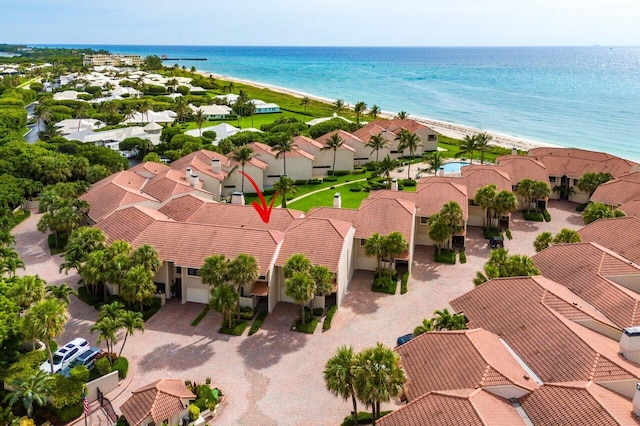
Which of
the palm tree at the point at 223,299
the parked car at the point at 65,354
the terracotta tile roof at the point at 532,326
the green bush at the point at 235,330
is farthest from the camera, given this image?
the green bush at the point at 235,330

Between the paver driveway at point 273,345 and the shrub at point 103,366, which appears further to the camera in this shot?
the shrub at point 103,366

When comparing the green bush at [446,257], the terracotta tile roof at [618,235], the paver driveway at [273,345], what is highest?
the terracotta tile roof at [618,235]

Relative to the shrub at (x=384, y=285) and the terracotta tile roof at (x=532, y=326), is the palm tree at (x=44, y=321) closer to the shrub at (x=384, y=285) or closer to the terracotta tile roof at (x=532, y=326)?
the shrub at (x=384, y=285)

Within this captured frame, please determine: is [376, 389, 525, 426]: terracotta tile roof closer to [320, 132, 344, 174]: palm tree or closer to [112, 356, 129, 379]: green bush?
[112, 356, 129, 379]: green bush

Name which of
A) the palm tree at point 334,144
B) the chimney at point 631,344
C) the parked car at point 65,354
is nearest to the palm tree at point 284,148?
the palm tree at point 334,144

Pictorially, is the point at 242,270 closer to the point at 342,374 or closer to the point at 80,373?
the point at 80,373

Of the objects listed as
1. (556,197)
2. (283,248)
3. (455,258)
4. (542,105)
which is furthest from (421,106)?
(283,248)
